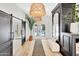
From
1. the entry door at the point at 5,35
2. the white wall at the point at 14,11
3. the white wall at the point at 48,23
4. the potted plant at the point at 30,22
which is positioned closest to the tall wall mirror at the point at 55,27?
the white wall at the point at 48,23

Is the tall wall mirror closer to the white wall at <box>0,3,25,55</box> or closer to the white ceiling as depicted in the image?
the white ceiling

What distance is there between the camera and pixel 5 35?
2.06 metres

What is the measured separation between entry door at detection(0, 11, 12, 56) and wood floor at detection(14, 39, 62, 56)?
0.19m

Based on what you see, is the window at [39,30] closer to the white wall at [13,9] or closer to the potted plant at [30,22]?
the potted plant at [30,22]

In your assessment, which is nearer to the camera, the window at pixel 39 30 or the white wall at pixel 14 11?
the white wall at pixel 14 11

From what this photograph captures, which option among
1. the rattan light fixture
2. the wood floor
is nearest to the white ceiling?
the rattan light fixture

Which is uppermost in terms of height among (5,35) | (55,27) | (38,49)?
(55,27)

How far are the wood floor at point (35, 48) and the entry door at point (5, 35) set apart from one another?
0.19m

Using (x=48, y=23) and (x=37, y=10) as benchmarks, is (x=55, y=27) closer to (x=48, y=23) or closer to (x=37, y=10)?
(x=48, y=23)

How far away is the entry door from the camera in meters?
1.96

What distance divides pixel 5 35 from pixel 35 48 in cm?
56

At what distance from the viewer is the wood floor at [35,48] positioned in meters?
2.04

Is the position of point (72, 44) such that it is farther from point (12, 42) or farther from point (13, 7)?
point (13, 7)

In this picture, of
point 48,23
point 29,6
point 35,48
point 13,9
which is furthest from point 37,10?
point 35,48
